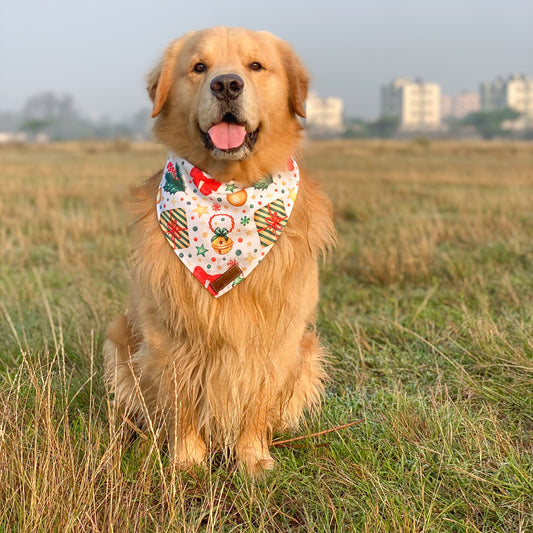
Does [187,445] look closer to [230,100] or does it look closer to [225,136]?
[225,136]

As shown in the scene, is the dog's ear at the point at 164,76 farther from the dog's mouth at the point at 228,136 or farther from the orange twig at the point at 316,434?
the orange twig at the point at 316,434

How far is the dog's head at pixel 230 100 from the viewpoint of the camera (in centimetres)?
228

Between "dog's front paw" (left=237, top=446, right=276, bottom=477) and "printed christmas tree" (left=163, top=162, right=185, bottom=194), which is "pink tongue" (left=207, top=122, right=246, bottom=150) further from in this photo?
"dog's front paw" (left=237, top=446, right=276, bottom=477)

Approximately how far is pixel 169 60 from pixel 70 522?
1.89 m

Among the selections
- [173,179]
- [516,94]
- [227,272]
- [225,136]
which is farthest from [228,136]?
[516,94]

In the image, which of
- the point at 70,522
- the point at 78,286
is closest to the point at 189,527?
the point at 70,522

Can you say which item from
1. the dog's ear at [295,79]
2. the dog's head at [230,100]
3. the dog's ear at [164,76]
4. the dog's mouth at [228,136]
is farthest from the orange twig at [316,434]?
the dog's ear at [164,76]

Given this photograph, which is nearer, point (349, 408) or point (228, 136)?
point (228, 136)

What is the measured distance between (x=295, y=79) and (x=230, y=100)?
1.59 feet

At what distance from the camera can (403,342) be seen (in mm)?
3523

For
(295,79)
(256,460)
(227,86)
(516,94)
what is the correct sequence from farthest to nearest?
1. (516,94)
2. (295,79)
3. (256,460)
4. (227,86)

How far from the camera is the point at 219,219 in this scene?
2.48 m

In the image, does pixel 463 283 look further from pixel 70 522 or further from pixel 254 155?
pixel 70 522

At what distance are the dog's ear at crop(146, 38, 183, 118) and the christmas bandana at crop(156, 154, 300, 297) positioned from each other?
0.88 feet
